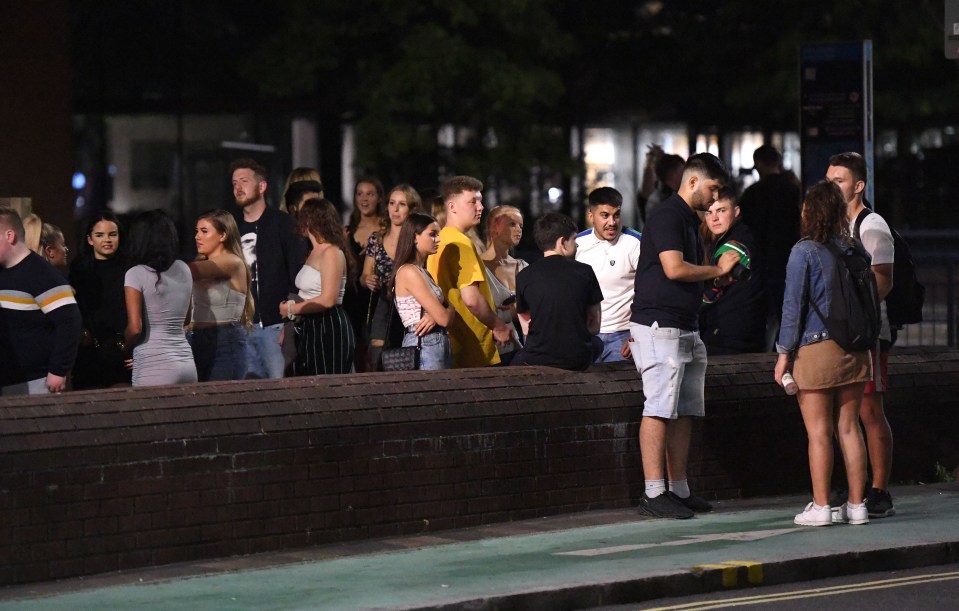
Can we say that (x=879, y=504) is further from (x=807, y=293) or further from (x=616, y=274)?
(x=616, y=274)

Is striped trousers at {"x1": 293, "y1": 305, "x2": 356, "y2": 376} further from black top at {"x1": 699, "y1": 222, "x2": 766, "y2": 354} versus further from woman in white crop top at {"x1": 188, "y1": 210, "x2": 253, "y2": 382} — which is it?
black top at {"x1": 699, "y1": 222, "x2": 766, "y2": 354}

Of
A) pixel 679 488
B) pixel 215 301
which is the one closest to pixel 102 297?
pixel 215 301

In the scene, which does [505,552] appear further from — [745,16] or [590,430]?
[745,16]

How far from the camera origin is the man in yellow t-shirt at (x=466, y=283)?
10.9 meters

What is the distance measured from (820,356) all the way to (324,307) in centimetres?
310

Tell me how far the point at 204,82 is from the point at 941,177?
14807mm

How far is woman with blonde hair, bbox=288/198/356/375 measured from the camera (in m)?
11.0

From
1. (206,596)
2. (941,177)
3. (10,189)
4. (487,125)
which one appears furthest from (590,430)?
(941,177)

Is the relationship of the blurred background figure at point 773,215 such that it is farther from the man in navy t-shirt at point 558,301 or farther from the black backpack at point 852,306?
the black backpack at point 852,306

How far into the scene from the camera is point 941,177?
115ft

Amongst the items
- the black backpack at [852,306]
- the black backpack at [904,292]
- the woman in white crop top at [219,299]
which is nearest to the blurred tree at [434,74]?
the woman in white crop top at [219,299]

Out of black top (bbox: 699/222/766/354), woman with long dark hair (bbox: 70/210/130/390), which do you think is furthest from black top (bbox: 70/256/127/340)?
black top (bbox: 699/222/766/354)

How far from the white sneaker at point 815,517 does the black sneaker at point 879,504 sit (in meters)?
0.47

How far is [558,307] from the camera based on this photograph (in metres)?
10.5
